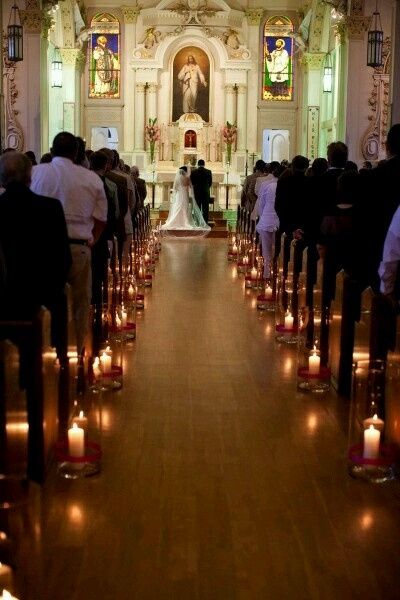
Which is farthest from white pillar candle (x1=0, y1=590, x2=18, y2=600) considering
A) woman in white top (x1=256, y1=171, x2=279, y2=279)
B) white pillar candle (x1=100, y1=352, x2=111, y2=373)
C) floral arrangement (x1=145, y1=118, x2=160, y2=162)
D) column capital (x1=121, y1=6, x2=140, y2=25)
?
column capital (x1=121, y1=6, x2=140, y2=25)

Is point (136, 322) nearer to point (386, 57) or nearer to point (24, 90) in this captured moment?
point (24, 90)

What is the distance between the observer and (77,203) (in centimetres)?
730

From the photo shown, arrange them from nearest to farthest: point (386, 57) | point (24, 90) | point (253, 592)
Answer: point (253, 592) < point (24, 90) < point (386, 57)

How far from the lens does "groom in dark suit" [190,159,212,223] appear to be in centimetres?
2422

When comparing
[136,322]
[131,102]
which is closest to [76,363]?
[136,322]

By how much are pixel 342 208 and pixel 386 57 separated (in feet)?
46.4

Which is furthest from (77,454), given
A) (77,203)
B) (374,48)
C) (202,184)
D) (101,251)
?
(202,184)

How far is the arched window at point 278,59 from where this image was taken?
105 ft

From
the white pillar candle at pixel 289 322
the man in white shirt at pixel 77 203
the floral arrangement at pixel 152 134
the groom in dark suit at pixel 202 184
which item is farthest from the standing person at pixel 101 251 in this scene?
the floral arrangement at pixel 152 134

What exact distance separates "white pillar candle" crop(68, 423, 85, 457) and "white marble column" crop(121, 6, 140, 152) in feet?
87.5

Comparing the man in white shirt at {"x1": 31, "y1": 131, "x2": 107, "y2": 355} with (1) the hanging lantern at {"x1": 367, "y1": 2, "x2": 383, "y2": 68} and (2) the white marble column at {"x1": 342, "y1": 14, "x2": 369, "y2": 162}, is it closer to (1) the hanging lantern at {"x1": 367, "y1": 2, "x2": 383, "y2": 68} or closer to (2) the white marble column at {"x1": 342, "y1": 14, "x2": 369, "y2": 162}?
(1) the hanging lantern at {"x1": 367, "y1": 2, "x2": 383, "y2": 68}

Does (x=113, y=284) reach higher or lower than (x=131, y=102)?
lower

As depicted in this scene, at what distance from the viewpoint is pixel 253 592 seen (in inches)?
153

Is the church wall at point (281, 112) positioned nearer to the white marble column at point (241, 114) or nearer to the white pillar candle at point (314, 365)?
the white marble column at point (241, 114)
